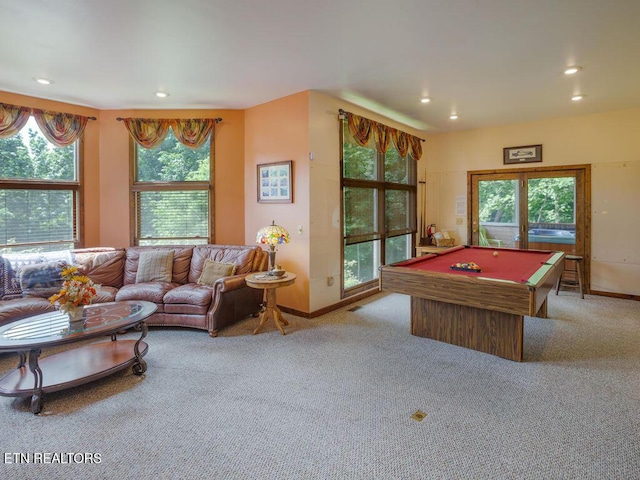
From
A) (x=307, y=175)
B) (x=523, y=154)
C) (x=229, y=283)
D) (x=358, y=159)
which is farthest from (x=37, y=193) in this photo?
(x=523, y=154)

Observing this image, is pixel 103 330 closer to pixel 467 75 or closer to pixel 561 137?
pixel 467 75

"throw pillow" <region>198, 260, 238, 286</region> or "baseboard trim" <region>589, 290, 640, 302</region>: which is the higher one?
"throw pillow" <region>198, 260, 238, 286</region>

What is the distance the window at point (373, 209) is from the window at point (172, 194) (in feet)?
6.85

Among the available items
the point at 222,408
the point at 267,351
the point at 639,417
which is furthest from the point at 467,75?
the point at 222,408

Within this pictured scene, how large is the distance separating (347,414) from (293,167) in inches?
119

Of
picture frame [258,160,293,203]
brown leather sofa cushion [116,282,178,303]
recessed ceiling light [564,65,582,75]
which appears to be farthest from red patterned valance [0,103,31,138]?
recessed ceiling light [564,65,582,75]

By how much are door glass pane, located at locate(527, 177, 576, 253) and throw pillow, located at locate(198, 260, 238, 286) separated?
5.09 metres

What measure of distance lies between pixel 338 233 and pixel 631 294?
181 inches

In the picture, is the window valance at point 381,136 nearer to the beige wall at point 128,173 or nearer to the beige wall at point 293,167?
the beige wall at point 293,167

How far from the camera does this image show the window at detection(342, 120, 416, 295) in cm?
507

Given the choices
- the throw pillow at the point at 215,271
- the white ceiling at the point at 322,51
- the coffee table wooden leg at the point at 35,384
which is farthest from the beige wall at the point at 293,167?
the coffee table wooden leg at the point at 35,384

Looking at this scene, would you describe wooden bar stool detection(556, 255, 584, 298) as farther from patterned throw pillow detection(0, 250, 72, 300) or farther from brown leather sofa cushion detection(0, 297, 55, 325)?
patterned throw pillow detection(0, 250, 72, 300)

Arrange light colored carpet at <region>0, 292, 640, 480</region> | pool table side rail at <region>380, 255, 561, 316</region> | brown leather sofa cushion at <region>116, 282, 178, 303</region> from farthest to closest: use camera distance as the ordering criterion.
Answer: brown leather sofa cushion at <region>116, 282, 178, 303</region>
pool table side rail at <region>380, 255, 561, 316</region>
light colored carpet at <region>0, 292, 640, 480</region>

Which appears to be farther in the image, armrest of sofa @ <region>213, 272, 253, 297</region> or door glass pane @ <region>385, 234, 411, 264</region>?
door glass pane @ <region>385, 234, 411, 264</region>
